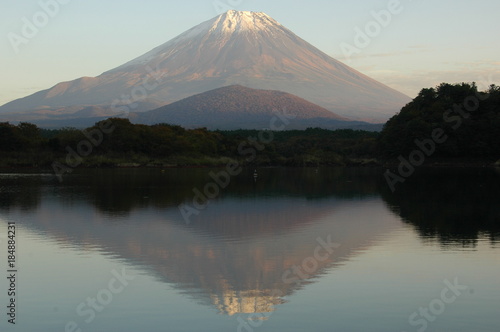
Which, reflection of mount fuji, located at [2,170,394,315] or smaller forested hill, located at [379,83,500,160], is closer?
reflection of mount fuji, located at [2,170,394,315]

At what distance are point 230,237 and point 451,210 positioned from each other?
881cm

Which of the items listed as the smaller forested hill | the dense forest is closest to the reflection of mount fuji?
the dense forest

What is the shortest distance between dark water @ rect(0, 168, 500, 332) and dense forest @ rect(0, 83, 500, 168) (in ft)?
130

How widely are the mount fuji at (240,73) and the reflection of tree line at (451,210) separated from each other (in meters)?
128

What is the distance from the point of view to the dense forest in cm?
6000

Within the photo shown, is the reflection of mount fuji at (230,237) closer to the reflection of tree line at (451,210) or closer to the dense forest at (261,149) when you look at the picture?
the reflection of tree line at (451,210)

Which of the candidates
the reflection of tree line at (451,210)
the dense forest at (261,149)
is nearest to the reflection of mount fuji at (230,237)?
the reflection of tree line at (451,210)

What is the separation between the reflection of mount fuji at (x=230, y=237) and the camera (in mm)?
10289

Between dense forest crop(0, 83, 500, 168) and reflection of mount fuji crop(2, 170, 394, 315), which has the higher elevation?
dense forest crop(0, 83, 500, 168)

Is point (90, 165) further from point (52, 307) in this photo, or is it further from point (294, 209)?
point (52, 307)

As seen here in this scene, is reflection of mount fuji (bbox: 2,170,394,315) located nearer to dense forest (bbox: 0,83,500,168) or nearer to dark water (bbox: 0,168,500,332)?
dark water (bbox: 0,168,500,332)

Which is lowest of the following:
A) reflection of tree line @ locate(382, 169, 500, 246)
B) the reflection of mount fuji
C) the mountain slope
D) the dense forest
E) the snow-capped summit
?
reflection of tree line @ locate(382, 169, 500, 246)

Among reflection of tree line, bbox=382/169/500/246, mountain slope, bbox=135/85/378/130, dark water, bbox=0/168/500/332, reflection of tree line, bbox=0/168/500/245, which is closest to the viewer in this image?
dark water, bbox=0/168/500/332

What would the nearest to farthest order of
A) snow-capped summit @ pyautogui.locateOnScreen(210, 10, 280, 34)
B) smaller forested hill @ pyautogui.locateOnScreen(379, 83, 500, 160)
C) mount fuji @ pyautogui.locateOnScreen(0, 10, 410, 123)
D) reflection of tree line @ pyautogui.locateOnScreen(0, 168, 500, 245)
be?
reflection of tree line @ pyautogui.locateOnScreen(0, 168, 500, 245) < smaller forested hill @ pyautogui.locateOnScreen(379, 83, 500, 160) < mount fuji @ pyautogui.locateOnScreen(0, 10, 410, 123) < snow-capped summit @ pyautogui.locateOnScreen(210, 10, 280, 34)
